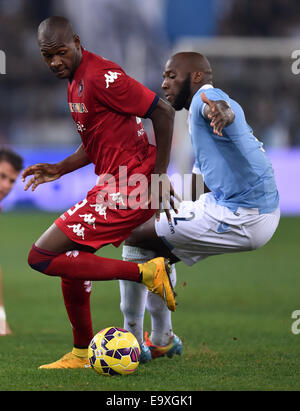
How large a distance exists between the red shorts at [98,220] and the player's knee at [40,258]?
0.19 meters

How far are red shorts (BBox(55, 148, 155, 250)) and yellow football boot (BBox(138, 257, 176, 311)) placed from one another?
0.31 m

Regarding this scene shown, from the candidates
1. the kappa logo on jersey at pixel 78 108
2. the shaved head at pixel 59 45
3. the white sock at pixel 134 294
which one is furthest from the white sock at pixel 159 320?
the shaved head at pixel 59 45

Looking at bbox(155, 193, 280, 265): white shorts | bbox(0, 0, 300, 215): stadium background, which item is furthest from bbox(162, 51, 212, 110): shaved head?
bbox(0, 0, 300, 215): stadium background

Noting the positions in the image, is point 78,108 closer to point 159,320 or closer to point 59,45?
point 59,45

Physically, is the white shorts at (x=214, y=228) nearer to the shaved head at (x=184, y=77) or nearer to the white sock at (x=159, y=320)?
Answer: the white sock at (x=159, y=320)

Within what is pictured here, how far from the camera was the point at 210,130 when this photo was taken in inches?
210

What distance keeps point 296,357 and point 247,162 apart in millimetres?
1551

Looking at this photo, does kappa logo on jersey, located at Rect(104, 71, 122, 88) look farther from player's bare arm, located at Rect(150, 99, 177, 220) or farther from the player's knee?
the player's knee

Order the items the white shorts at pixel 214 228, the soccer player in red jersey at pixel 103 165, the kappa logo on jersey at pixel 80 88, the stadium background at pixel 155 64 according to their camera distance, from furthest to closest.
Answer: the stadium background at pixel 155 64, the white shorts at pixel 214 228, the kappa logo on jersey at pixel 80 88, the soccer player in red jersey at pixel 103 165

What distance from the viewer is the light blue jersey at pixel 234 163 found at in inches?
210

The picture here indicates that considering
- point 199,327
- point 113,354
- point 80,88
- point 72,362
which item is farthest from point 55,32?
point 199,327

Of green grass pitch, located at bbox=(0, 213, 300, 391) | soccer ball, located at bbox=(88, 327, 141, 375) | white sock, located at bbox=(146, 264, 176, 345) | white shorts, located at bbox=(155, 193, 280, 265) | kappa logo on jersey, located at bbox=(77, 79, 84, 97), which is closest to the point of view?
green grass pitch, located at bbox=(0, 213, 300, 391)

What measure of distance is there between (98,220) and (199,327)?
101 inches

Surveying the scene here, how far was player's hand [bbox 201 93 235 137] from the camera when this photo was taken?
483cm
